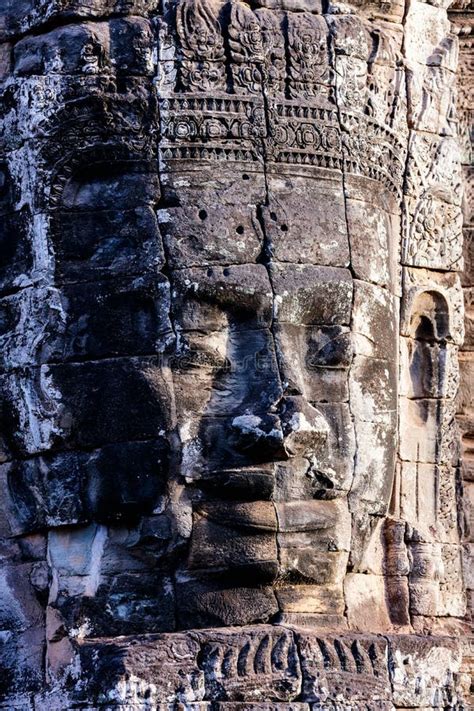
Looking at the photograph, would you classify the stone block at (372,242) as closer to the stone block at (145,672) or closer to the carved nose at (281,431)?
the carved nose at (281,431)

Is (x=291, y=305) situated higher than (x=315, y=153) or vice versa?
(x=315, y=153)

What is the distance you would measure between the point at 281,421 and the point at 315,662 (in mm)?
1269

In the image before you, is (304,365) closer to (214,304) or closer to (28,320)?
(214,304)

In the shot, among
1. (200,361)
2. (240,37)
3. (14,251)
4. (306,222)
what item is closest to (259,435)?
(200,361)

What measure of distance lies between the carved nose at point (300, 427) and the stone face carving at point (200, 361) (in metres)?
0.02

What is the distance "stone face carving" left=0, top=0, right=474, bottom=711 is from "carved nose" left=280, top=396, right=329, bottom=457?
0.6 inches

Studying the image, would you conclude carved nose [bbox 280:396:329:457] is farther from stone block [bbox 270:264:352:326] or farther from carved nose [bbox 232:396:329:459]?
stone block [bbox 270:264:352:326]

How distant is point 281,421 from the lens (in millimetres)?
12570

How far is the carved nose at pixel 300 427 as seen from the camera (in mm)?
12578

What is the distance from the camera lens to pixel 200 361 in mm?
12766

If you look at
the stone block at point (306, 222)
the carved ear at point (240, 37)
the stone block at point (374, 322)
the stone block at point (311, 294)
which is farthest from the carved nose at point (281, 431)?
the carved ear at point (240, 37)

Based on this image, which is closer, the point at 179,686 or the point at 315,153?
the point at 179,686

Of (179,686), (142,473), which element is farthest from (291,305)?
(179,686)

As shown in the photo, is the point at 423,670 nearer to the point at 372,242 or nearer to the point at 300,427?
the point at 300,427
